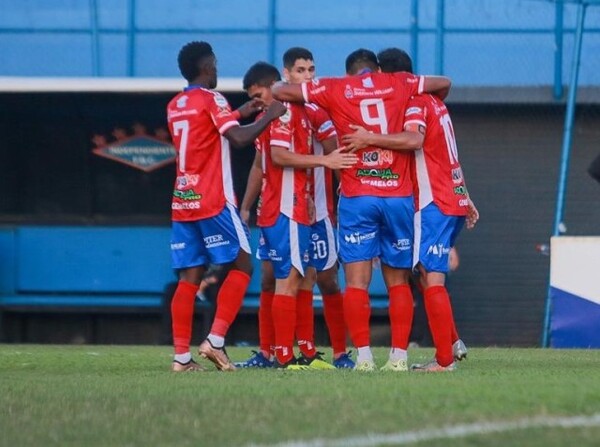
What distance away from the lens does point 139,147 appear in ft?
62.5

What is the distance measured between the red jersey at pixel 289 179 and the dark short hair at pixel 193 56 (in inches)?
24.3

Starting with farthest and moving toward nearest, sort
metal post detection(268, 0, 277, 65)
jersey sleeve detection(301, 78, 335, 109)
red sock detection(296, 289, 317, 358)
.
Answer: metal post detection(268, 0, 277, 65) → red sock detection(296, 289, 317, 358) → jersey sleeve detection(301, 78, 335, 109)

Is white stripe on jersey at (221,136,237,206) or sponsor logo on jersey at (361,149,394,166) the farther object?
white stripe on jersey at (221,136,237,206)

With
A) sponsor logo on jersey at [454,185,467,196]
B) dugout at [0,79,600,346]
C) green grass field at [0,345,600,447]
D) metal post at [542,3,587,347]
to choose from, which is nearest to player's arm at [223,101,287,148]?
sponsor logo on jersey at [454,185,467,196]

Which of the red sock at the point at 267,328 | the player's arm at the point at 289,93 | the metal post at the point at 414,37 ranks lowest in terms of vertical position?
the red sock at the point at 267,328

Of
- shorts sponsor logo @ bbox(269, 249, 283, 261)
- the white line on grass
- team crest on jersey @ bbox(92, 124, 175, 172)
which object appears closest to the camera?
the white line on grass

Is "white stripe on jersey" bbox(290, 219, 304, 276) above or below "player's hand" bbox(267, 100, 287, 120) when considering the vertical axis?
below

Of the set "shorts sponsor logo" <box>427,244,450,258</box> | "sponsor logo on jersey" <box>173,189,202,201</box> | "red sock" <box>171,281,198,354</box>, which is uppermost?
"sponsor logo on jersey" <box>173,189,202,201</box>

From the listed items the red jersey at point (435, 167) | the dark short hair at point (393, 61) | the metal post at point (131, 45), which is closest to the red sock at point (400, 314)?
the red jersey at point (435, 167)

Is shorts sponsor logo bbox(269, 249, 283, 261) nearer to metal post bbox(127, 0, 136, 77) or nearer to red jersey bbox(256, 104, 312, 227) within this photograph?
red jersey bbox(256, 104, 312, 227)

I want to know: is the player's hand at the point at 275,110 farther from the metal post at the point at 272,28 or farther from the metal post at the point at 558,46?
the metal post at the point at 558,46

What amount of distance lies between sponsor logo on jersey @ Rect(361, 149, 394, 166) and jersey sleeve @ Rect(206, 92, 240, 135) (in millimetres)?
836

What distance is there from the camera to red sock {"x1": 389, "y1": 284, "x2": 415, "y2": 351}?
9.38 metres

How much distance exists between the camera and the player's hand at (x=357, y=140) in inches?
361
